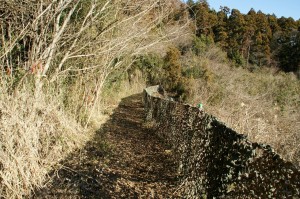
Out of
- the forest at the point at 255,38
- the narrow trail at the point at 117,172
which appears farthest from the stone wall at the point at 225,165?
the forest at the point at 255,38

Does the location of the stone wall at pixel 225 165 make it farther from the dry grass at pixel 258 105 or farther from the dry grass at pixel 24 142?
the dry grass at pixel 24 142

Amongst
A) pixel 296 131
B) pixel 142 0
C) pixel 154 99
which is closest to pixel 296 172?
pixel 296 131

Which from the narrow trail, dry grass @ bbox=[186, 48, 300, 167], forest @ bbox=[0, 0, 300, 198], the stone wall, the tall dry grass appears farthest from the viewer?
dry grass @ bbox=[186, 48, 300, 167]

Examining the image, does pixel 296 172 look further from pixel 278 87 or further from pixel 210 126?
pixel 278 87

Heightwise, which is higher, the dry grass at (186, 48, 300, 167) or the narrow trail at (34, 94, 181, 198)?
the dry grass at (186, 48, 300, 167)

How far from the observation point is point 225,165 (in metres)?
3.44

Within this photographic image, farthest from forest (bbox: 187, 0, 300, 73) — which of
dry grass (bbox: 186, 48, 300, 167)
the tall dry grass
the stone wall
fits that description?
the stone wall

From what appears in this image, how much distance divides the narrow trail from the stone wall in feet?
1.51

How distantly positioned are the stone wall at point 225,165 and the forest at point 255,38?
39234 mm

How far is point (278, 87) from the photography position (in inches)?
766

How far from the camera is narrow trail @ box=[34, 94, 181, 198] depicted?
15.8 ft

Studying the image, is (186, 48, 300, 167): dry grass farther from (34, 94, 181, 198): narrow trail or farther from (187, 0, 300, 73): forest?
(187, 0, 300, 73): forest

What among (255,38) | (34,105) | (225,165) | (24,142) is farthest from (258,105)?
(255,38)

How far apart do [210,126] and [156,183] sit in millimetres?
1721
